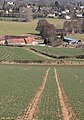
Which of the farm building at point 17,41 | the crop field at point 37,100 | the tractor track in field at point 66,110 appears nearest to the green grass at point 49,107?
the crop field at point 37,100

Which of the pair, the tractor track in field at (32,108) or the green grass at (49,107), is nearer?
the tractor track in field at (32,108)

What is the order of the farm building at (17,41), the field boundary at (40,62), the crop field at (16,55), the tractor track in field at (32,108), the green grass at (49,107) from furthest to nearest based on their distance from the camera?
the farm building at (17,41) → the crop field at (16,55) → the field boundary at (40,62) → the green grass at (49,107) → the tractor track in field at (32,108)

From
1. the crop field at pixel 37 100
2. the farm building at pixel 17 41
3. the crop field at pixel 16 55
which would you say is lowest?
the farm building at pixel 17 41

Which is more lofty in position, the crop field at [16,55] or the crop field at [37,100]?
the crop field at [37,100]

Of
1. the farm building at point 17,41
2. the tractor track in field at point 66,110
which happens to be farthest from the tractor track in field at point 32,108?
the farm building at point 17,41

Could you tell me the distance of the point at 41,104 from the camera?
24094mm

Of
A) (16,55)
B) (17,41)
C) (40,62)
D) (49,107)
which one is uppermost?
(49,107)

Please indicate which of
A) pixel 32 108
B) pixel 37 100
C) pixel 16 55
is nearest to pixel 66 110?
pixel 32 108

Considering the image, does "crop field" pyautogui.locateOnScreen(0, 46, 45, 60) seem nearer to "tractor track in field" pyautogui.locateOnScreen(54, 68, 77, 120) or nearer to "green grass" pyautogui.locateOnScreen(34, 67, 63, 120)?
"green grass" pyautogui.locateOnScreen(34, 67, 63, 120)

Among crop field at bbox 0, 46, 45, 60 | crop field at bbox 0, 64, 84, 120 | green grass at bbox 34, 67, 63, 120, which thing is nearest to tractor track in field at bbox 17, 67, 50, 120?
crop field at bbox 0, 64, 84, 120

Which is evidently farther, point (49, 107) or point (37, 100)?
point (37, 100)

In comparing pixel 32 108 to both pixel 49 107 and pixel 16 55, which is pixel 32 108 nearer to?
pixel 49 107

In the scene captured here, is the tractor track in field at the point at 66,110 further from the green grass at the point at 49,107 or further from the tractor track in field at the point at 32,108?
the tractor track in field at the point at 32,108

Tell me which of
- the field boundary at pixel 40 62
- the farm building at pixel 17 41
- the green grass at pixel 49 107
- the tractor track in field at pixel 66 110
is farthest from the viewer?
the farm building at pixel 17 41
